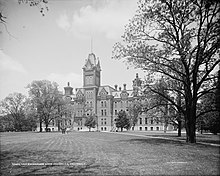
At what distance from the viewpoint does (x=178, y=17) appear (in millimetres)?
18141

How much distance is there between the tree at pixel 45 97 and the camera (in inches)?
1903

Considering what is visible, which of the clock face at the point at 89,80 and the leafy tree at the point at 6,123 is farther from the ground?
the clock face at the point at 89,80

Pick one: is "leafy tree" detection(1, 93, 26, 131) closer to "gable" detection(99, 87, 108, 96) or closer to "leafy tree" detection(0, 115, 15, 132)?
"leafy tree" detection(0, 115, 15, 132)

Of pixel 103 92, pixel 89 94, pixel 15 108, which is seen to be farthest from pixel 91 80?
pixel 15 108

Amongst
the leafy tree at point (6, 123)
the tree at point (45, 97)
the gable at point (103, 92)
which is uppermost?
the gable at point (103, 92)

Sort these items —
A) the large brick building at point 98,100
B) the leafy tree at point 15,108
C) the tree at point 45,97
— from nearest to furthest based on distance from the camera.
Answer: the tree at point 45,97 → the leafy tree at point 15,108 → the large brick building at point 98,100

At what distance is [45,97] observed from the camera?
4862cm

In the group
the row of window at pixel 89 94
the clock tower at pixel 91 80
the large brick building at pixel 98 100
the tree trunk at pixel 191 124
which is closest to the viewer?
the tree trunk at pixel 191 124

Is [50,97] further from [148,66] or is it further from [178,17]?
[178,17]

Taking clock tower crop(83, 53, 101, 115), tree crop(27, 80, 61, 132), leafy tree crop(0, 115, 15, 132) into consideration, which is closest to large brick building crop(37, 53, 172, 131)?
clock tower crop(83, 53, 101, 115)

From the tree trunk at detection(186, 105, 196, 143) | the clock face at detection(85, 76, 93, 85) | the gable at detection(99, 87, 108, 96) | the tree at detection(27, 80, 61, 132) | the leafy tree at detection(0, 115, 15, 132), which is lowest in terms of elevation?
the leafy tree at detection(0, 115, 15, 132)

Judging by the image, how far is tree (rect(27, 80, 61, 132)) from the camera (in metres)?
48.3

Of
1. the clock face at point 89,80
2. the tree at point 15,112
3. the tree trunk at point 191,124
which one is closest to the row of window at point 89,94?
the clock face at point 89,80

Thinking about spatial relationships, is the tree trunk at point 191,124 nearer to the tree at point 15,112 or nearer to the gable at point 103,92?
the tree at point 15,112
